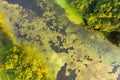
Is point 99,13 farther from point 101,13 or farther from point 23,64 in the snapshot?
point 23,64

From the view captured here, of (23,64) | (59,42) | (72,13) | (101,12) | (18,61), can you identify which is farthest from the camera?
(59,42)

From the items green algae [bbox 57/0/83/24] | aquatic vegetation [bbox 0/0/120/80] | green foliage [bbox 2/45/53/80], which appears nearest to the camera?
green foliage [bbox 2/45/53/80]

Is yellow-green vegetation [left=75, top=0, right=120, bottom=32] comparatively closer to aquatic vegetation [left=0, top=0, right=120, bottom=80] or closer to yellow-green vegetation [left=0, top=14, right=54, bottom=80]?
aquatic vegetation [left=0, top=0, right=120, bottom=80]

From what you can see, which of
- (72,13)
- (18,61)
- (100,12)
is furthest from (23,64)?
(100,12)

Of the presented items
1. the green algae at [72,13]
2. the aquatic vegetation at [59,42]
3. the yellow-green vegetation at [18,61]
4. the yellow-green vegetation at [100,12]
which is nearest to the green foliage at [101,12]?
the yellow-green vegetation at [100,12]

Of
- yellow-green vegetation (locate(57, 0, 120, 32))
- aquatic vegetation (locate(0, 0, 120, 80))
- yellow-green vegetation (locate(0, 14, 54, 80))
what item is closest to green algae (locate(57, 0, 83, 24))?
aquatic vegetation (locate(0, 0, 120, 80))

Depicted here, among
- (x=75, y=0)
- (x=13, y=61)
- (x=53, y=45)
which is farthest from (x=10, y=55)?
(x=75, y=0)

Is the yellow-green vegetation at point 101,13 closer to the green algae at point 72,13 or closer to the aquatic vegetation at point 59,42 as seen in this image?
the aquatic vegetation at point 59,42

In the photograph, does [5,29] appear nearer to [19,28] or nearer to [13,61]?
[19,28]
